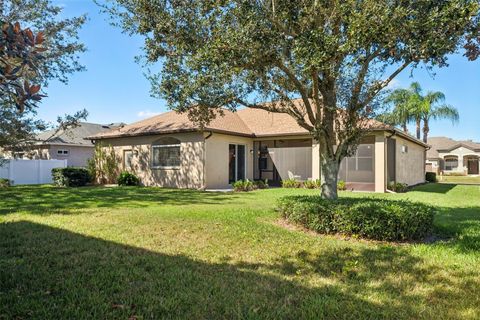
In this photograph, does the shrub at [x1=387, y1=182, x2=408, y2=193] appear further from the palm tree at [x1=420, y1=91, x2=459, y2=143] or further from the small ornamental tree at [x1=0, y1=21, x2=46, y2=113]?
the palm tree at [x1=420, y1=91, x2=459, y2=143]

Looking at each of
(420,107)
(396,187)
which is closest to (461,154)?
(420,107)

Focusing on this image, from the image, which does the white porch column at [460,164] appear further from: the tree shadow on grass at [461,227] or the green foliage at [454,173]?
the tree shadow on grass at [461,227]

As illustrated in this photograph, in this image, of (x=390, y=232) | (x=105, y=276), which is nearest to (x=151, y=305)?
(x=105, y=276)

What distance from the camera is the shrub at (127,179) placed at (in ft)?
65.2

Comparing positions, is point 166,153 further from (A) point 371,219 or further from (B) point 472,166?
(B) point 472,166

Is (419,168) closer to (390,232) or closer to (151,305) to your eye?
(390,232)

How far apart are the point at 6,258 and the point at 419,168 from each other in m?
27.5

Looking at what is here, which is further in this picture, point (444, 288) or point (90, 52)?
point (90, 52)

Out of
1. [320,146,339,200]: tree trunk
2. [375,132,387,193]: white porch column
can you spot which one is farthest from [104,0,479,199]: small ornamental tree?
[375,132,387,193]: white porch column

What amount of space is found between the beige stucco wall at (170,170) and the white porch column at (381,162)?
29.3 feet

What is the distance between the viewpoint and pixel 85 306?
3.54 m

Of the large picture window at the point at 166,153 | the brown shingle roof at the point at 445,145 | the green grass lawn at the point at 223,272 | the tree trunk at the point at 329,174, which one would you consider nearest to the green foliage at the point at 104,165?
the large picture window at the point at 166,153

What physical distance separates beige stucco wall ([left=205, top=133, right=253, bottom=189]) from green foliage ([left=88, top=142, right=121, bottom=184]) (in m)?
7.10

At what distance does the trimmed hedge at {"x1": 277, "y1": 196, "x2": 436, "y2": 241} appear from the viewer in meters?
Result: 6.55
